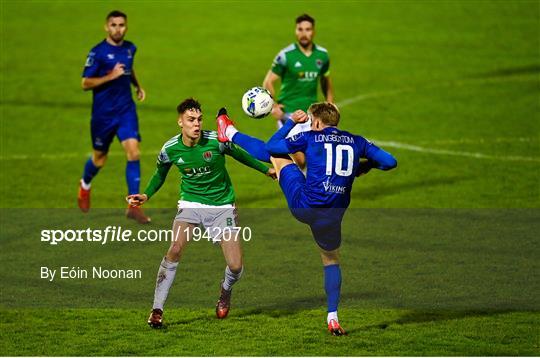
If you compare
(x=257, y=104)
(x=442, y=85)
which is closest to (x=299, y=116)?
(x=257, y=104)

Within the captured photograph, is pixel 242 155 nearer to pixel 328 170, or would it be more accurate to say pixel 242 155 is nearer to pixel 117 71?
pixel 328 170

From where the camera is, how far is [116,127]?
17516 millimetres

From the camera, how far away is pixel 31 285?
46.1 feet

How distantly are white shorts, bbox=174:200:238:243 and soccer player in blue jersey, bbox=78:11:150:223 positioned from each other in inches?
202

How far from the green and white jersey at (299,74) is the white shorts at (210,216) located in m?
5.98

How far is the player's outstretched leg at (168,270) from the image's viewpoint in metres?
12.1

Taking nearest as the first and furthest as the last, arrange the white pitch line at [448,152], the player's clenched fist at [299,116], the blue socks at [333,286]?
the player's clenched fist at [299,116] → the blue socks at [333,286] → the white pitch line at [448,152]

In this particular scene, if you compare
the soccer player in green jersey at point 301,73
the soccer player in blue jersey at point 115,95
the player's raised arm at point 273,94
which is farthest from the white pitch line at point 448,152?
the soccer player in blue jersey at point 115,95

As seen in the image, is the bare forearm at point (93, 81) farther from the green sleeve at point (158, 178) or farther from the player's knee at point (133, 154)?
the green sleeve at point (158, 178)

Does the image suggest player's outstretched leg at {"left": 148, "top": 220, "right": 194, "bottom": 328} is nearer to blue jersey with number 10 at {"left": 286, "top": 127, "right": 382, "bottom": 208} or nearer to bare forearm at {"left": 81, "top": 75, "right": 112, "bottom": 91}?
blue jersey with number 10 at {"left": 286, "top": 127, "right": 382, "bottom": 208}

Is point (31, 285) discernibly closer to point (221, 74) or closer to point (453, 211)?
point (453, 211)

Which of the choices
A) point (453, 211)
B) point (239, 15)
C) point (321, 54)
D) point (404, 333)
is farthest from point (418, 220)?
point (239, 15)

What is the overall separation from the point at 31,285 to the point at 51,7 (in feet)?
90.9

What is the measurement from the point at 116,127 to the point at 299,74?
2.90 metres
